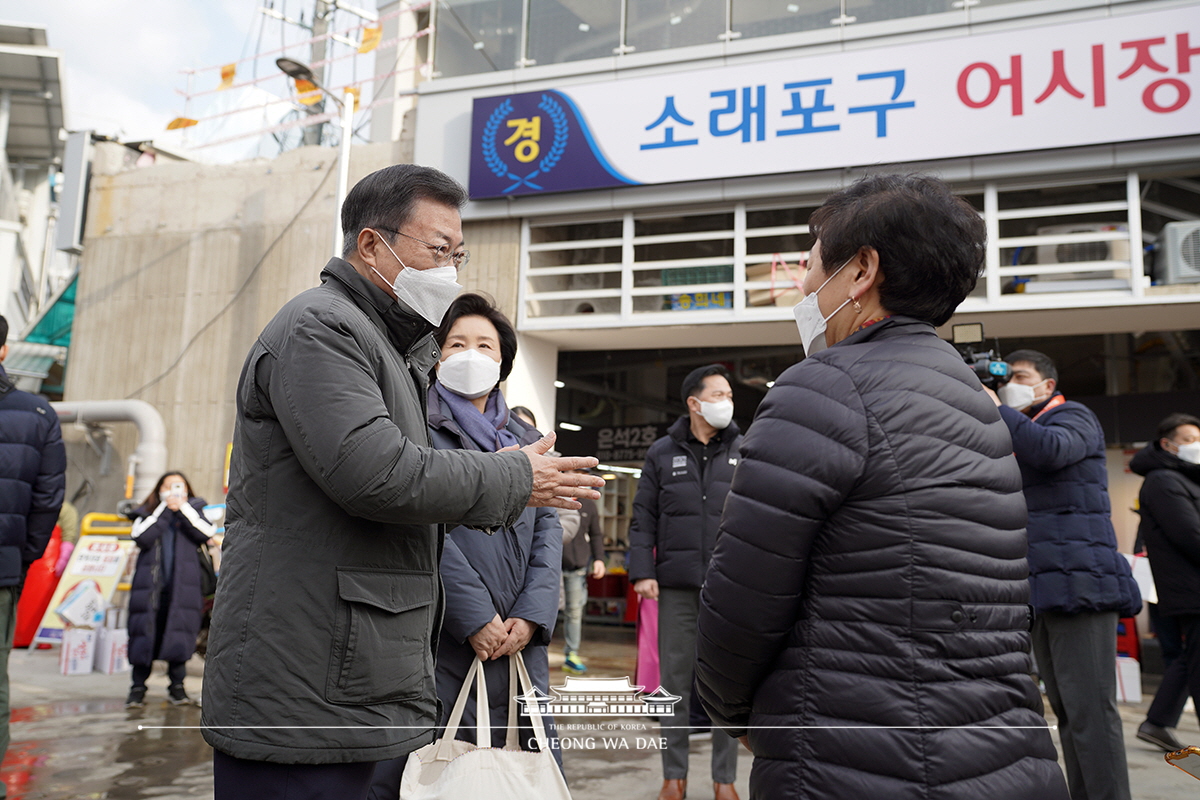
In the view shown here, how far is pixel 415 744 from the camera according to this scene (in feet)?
5.50

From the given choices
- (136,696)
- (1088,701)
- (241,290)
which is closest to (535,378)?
(241,290)

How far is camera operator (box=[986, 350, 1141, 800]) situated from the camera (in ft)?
11.0

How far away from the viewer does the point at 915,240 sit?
1647mm

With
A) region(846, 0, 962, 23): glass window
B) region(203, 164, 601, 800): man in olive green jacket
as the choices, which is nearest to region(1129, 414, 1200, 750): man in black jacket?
region(203, 164, 601, 800): man in olive green jacket

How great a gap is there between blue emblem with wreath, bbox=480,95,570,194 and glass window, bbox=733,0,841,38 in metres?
2.10

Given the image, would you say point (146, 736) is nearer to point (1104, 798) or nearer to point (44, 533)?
point (44, 533)

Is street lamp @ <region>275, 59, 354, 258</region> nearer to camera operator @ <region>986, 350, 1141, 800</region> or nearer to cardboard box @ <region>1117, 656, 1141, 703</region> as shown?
camera operator @ <region>986, 350, 1141, 800</region>

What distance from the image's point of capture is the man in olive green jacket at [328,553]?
153 centimetres

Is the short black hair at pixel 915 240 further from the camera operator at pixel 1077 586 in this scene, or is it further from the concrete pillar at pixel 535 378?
the concrete pillar at pixel 535 378

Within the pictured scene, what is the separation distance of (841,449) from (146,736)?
5.30m

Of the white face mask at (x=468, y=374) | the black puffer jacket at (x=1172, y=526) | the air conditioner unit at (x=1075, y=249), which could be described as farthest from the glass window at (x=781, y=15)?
the white face mask at (x=468, y=374)

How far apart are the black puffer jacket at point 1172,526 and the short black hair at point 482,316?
3.82 meters

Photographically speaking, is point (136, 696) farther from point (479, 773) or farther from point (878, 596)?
point (878, 596)

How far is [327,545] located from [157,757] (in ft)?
13.5
